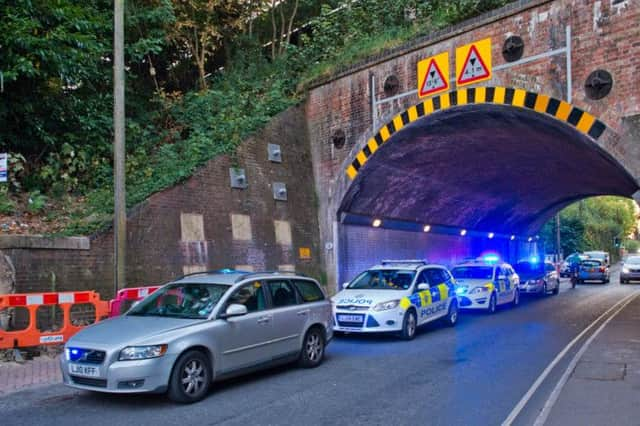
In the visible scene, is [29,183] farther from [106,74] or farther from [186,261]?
[106,74]

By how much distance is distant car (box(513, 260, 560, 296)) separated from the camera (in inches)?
918

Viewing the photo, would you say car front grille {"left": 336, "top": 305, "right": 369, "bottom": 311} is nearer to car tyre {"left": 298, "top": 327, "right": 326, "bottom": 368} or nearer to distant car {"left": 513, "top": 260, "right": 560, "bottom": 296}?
car tyre {"left": 298, "top": 327, "right": 326, "bottom": 368}

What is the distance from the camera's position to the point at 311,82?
795 inches

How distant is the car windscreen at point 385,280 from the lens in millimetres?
12602

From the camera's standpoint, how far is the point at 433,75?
16172mm

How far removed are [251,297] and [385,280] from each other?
17.1ft

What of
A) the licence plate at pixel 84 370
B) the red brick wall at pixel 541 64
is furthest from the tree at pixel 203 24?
the licence plate at pixel 84 370

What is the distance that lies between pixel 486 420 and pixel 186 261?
10055 mm

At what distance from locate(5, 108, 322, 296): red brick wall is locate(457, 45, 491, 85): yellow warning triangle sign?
630 cm

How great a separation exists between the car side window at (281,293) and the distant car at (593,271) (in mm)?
30328

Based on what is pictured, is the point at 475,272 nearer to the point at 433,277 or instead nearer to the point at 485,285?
the point at 485,285

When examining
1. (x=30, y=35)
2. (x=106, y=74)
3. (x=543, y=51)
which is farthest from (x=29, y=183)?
(x=543, y=51)

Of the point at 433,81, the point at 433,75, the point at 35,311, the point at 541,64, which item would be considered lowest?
the point at 35,311

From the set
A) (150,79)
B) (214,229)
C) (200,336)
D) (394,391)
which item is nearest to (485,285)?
(214,229)
